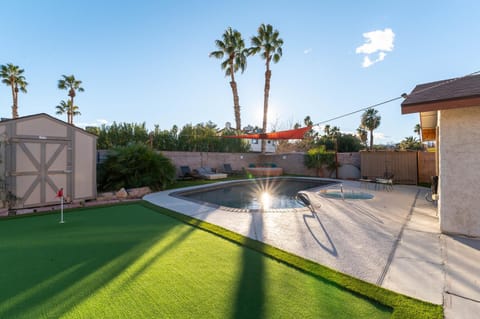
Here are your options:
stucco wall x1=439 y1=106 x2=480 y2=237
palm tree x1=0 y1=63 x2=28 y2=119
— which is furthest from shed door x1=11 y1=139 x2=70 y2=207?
palm tree x1=0 y1=63 x2=28 y2=119

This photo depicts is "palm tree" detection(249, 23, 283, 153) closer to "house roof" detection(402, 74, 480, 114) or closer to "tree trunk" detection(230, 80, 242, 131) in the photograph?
"tree trunk" detection(230, 80, 242, 131)

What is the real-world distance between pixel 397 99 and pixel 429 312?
6.00 metres

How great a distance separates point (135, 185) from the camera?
9.20m

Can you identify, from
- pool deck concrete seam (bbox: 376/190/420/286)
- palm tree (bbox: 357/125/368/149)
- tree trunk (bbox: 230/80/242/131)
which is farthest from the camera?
palm tree (bbox: 357/125/368/149)

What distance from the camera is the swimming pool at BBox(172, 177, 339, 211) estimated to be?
26.2 feet

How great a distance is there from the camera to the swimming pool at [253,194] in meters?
7.99

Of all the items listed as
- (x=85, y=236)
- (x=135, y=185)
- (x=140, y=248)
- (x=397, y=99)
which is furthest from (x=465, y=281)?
(x=135, y=185)

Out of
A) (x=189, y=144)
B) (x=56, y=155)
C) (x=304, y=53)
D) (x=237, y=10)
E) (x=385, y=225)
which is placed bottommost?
(x=385, y=225)

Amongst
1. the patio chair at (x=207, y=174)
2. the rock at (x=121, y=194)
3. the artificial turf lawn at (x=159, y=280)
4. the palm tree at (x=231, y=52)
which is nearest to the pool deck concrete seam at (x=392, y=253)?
the artificial turf lawn at (x=159, y=280)

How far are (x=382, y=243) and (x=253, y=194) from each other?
6918 millimetres

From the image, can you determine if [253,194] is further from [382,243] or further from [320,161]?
[320,161]

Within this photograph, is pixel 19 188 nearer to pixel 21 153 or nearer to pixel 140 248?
pixel 21 153

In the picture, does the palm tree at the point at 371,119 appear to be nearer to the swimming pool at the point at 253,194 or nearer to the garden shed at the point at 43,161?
the swimming pool at the point at 253,194

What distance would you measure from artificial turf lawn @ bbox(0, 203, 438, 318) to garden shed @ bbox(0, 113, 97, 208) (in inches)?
98.6
